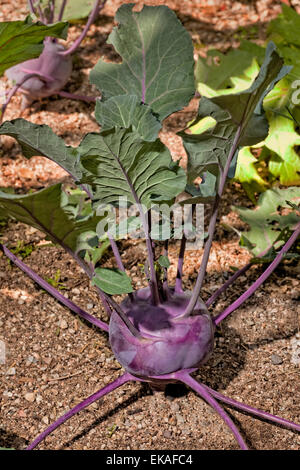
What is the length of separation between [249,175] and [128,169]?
2.46 ft

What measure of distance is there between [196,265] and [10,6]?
4.79 feet

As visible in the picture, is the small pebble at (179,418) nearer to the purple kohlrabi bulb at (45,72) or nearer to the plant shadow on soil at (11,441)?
the plant shadow on soil at (11,441)

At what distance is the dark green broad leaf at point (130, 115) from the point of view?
102cm

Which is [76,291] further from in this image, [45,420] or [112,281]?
[112,281]

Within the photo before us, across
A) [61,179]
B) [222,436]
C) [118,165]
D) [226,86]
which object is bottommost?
[222,436]

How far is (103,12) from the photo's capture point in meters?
2.41

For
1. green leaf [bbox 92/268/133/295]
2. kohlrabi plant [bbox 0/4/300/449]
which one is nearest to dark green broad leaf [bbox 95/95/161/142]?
kohlrabi plant [bbox 0/4/300/449]

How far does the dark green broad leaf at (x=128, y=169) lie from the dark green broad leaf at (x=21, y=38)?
1.07 ft

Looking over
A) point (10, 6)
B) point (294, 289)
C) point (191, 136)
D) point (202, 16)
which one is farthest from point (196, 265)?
point (10, 6)

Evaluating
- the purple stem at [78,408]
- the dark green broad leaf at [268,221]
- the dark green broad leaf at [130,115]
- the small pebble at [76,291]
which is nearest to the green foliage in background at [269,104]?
the dark green broad leaf at [268,221]

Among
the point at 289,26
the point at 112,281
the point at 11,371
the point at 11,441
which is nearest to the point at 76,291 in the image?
the point at 11,371

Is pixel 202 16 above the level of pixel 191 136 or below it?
below

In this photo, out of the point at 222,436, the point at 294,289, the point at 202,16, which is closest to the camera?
the point at 222,436
